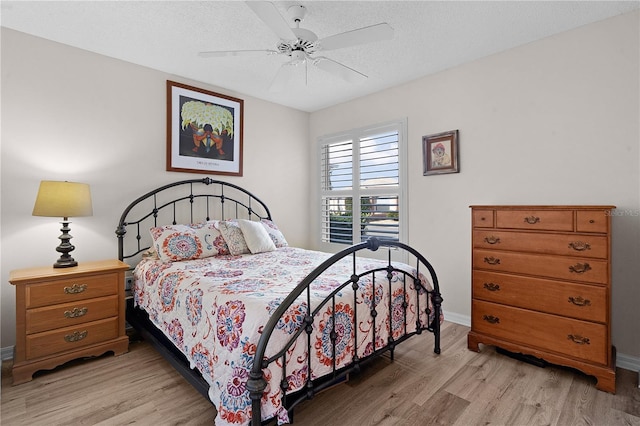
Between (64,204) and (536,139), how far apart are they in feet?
12.4

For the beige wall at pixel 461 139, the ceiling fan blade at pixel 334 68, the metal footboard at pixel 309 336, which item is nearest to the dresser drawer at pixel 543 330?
the metal footboard at pixel 309 336

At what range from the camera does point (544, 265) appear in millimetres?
2260

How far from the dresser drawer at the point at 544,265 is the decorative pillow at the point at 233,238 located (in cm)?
207

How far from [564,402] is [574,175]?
1647 mm

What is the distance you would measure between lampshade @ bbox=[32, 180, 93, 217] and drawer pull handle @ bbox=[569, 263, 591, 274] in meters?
3.56

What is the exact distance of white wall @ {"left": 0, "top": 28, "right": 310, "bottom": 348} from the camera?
8.18ft

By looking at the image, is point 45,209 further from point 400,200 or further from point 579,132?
point 579,132

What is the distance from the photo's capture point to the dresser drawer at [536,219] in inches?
85.6

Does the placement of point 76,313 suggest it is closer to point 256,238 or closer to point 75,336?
point 75,336

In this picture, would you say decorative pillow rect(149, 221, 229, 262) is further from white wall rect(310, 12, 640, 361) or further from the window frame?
white wall rect(310, 12, 640, 361)

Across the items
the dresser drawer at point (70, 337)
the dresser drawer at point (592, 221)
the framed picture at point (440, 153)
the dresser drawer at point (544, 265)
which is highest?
the framed picture at point (440, 153)

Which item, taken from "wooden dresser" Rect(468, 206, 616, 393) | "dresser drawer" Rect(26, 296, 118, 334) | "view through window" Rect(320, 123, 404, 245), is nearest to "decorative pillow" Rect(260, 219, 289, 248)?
"view through window" Rect(320, 123, 404, 245)

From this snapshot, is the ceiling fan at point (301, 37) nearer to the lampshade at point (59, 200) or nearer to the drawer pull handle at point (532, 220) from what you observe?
the lampshade at point (59, 200)

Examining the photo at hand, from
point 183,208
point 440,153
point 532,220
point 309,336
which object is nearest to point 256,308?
point 309,336
